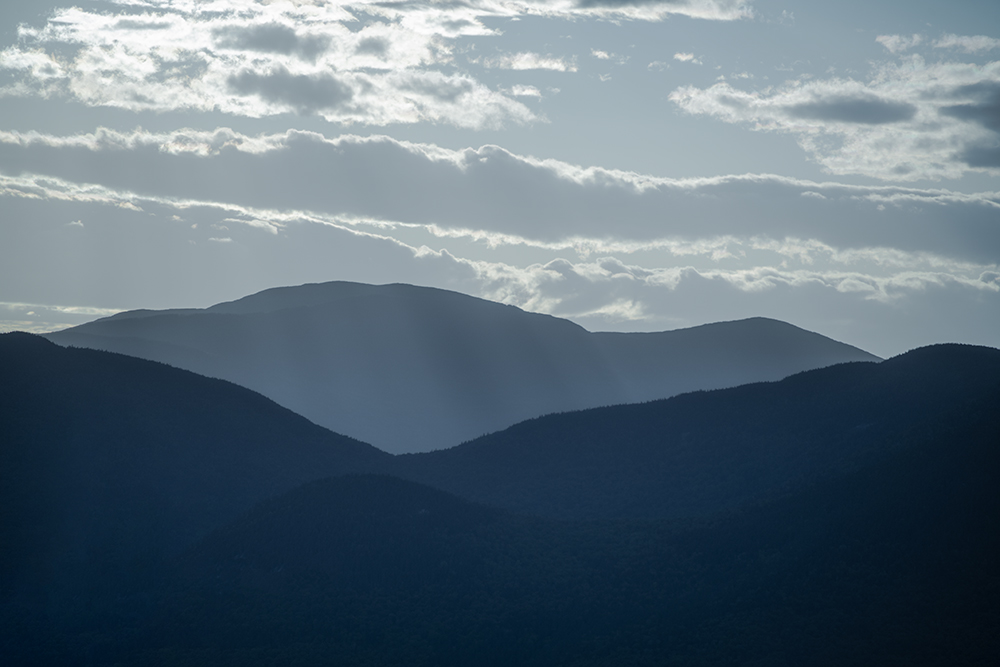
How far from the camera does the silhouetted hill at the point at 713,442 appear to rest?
185ft

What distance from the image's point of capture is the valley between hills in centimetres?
3744

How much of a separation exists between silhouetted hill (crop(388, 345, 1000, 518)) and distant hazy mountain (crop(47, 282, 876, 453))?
74.8m

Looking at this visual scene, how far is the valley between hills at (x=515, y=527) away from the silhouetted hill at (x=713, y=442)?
0.82 feet

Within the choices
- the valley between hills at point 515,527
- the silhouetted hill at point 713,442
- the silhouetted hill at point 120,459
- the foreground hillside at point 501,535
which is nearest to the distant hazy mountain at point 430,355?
the silhouetted hill at point 713,442

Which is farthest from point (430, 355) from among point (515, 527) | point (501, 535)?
point (501, 535)

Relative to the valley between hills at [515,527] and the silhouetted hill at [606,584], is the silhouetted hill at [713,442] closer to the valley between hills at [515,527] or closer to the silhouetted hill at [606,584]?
the valley between hills at [515,527]

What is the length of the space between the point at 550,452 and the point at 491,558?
22100 mm

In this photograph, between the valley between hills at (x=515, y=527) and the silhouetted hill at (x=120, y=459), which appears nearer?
the valley between hills at (x=515, y=527)

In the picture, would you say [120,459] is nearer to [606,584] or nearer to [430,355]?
[606,584]

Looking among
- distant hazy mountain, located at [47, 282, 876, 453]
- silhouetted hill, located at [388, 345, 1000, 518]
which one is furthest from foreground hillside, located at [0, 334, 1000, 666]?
distant hazy mountain, located at [47, 282, 876, 453]

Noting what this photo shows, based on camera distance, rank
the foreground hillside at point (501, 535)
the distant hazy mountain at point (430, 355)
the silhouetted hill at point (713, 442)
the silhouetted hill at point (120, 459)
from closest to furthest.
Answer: the foreground hillside at point (501, 535) → the silhouetted hill at point (120, 459) → the silhouetted hill at point (713, 442) → the distant hazy mountain at point (430, 355)

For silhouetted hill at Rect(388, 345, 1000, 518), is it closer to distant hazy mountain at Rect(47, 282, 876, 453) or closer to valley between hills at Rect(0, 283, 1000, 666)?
valley between hills at Rect(0, 283, 1000, 666)

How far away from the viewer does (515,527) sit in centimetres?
5109

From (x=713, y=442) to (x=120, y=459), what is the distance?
42.7m
